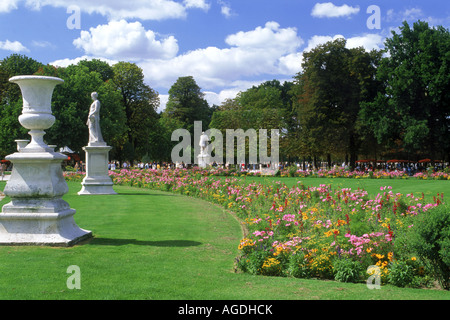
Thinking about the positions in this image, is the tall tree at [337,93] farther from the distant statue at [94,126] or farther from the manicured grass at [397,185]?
the distant statue at [94,126]

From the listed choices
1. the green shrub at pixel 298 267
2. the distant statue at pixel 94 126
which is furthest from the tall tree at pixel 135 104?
the green shrub at pixel 298 267

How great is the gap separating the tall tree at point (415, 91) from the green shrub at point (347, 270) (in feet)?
105

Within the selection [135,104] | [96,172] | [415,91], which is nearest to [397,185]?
[96,172]

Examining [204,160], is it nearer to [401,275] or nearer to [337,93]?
[337,93]

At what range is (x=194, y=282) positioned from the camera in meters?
5.69

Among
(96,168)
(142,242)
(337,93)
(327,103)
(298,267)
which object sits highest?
(337,93)

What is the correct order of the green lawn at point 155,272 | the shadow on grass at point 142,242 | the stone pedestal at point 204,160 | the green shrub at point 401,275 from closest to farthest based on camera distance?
1. the green lawn at point 155,272
2. the green shrub at point 401,275
3. the shadow on grass at point 142,242
4. the stone pedestal at point 204,160

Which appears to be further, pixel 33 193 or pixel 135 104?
pixel 135 104

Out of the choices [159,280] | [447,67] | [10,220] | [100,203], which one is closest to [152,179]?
[100,203]

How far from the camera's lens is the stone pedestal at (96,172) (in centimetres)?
1917

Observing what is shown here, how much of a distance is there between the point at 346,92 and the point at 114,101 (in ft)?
83.2

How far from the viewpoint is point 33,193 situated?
7.82 metres

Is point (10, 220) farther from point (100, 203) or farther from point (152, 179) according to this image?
point (152, 179)

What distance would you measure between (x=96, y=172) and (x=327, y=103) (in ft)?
101
